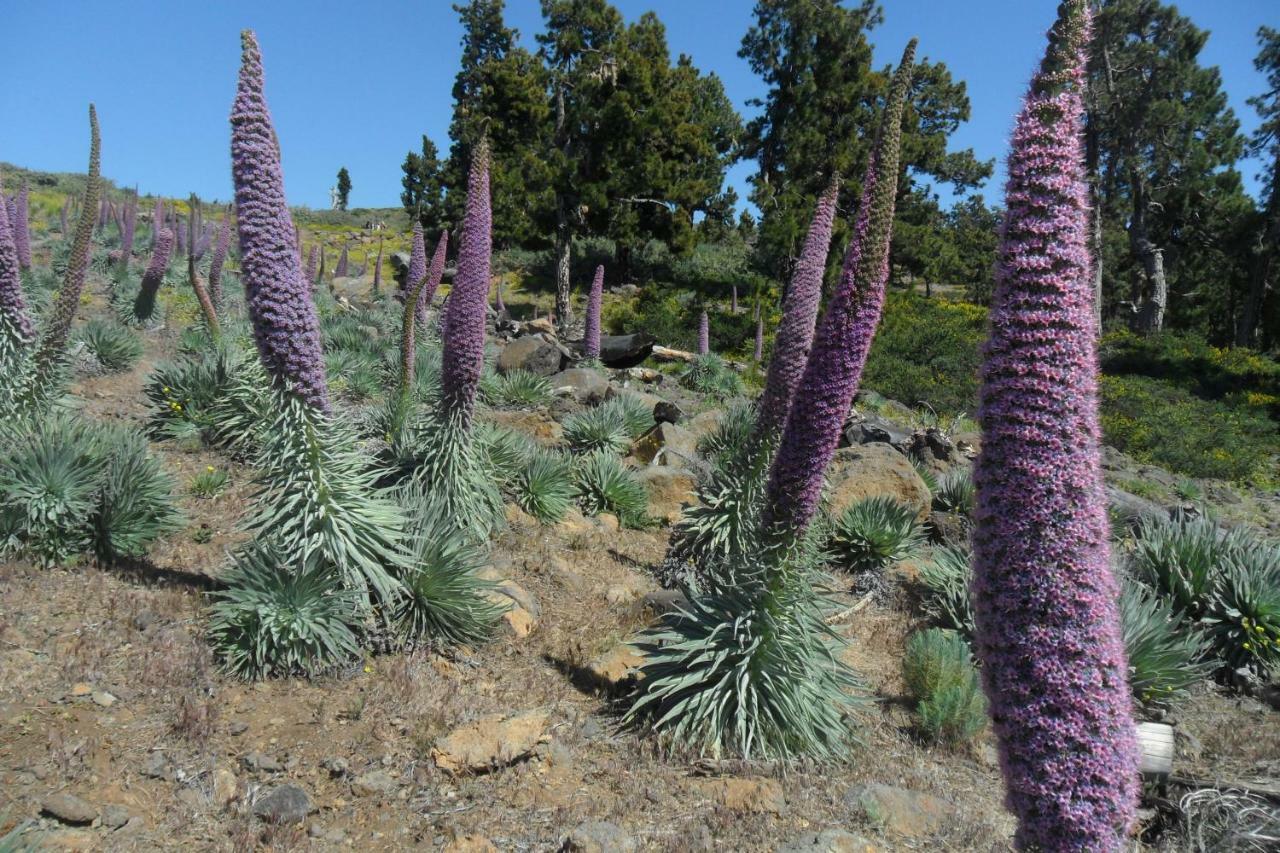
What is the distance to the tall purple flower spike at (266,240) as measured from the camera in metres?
3.81

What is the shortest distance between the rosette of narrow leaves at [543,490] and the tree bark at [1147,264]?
26.1 meters

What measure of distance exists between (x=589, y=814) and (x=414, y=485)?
10.3 feet

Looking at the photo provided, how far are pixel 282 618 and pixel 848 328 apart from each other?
330 cm

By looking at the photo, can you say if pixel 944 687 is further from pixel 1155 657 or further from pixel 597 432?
pixel 597 432

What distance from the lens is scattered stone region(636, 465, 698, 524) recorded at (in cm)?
824

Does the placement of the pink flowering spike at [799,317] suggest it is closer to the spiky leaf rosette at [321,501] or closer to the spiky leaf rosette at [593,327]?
the spiky leaf rosette at [321,501]

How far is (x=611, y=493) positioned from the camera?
7910mm

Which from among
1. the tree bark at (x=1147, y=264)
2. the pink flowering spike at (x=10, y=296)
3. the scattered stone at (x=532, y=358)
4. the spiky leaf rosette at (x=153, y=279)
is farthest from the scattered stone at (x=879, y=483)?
the tree bark at (x=1147, y=264)

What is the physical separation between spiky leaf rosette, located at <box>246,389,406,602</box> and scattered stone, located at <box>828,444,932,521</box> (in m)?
4.87

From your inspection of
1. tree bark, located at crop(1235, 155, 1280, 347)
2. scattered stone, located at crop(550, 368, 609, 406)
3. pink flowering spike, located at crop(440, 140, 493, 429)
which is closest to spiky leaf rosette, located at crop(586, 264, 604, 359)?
scattered stone, located at crop(550, 368, 609, 406)

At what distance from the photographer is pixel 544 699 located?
4496 millimetres

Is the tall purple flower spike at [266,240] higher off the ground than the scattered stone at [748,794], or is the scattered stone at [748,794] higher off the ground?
the tall purple flower spike at [266,240]

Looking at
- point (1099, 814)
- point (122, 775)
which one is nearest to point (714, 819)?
point (1099, 814)

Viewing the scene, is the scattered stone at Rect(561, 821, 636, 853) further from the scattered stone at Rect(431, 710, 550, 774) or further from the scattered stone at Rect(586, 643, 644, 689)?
the scattered stone at Rect(586, 643, 644, 689)
